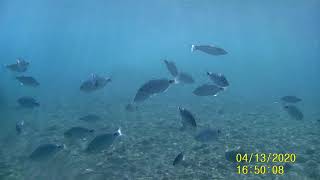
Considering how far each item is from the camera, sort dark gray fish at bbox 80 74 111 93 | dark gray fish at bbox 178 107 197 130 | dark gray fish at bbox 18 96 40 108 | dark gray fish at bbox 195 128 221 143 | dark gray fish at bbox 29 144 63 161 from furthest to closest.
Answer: dark gray fish at bbox 18 96 40 108 < dark gray fish at bbox 80 74 111 93 < dark gray fish at bbox 195 128 221 143 < dark gray fish at bbox 29 144 63 161 < dark gray fish at bbox 178 107 197 130

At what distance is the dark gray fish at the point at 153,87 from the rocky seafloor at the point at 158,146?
3.26 m

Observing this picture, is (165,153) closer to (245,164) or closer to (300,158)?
(245,164)

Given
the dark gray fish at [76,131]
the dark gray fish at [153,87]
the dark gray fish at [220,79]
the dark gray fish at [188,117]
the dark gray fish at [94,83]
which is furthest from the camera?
the dark gray fish at [76,131]

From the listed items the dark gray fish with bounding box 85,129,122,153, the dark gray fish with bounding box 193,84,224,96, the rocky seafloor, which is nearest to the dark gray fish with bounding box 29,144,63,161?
the dark gray fish with bounding box 85,129,122,153

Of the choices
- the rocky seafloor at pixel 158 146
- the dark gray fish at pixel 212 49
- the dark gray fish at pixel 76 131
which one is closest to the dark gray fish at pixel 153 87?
the dark gray fish at pixel 76 131

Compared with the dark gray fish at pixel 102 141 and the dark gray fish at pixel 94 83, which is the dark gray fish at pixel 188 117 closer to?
the dark gray fish at pixel 102 141

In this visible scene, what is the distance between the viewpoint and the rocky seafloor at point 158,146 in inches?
407

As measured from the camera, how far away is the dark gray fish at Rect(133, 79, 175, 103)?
7.66 metres

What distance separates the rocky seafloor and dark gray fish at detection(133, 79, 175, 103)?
3.26 meters

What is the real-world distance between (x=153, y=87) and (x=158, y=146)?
540cm

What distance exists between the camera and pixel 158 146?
12.7 meters

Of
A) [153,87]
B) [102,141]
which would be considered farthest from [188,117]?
[102,141]

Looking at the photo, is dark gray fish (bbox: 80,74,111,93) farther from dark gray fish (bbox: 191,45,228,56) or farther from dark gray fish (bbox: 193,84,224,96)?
dark gray fish (bbox: 191,45,228,56)

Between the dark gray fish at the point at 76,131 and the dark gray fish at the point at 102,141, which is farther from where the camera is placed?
the dark gray fish at the point at 76,131
